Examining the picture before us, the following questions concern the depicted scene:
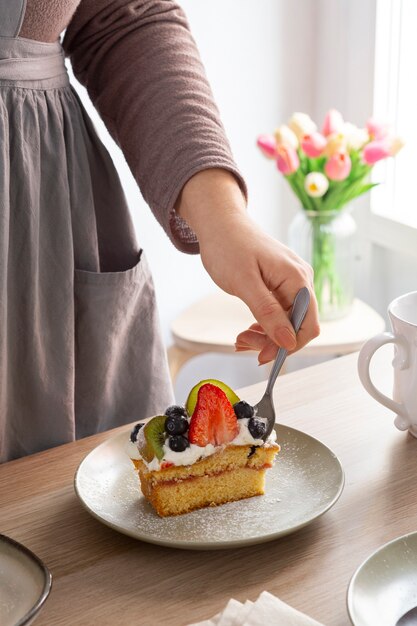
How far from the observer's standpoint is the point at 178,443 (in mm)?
821

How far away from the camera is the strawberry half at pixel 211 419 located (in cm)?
83

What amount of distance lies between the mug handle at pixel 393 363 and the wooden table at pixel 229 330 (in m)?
1.08

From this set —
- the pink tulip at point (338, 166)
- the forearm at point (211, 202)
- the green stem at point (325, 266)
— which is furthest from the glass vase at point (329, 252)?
the forearm at point (211, 202)

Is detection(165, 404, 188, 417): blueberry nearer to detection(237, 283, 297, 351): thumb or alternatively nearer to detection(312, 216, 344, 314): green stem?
detection(237, 283, 297, 351): thumb

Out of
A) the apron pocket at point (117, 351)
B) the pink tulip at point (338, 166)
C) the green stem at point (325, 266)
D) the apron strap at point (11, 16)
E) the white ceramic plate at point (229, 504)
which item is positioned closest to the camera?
the white ceramic plate at point (229, 504)

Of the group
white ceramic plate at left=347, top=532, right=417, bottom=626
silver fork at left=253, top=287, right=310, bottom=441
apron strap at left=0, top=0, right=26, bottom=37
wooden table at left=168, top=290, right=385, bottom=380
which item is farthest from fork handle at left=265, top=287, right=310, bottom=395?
wooden table at left=168, top=290, right=385, bottom=380

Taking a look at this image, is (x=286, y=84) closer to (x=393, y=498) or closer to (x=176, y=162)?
(x=176, y=162)

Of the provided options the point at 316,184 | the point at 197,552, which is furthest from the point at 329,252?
the point at 197,552

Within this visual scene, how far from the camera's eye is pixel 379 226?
2359 millimetres

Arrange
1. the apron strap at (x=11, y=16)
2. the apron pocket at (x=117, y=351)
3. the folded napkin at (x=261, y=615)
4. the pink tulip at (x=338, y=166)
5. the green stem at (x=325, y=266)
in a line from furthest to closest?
the green stem at (x=325, y=266) < the pink tulip at (x=338, y=166) < the apron pocket at (x=117, y=351) < the apron strap at (x=11, y=16) < the folded napkin at (x=261, y=615)

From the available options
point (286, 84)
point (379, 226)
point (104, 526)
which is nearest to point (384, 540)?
point (104, 526)

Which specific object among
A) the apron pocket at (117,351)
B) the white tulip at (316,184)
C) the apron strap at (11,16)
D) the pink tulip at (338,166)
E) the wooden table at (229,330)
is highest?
the apron strap at (11,16)

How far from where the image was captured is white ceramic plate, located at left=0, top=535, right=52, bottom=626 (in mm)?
644

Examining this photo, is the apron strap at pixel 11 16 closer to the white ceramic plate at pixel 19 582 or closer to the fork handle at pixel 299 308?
the fork handle at pixel 299 308
